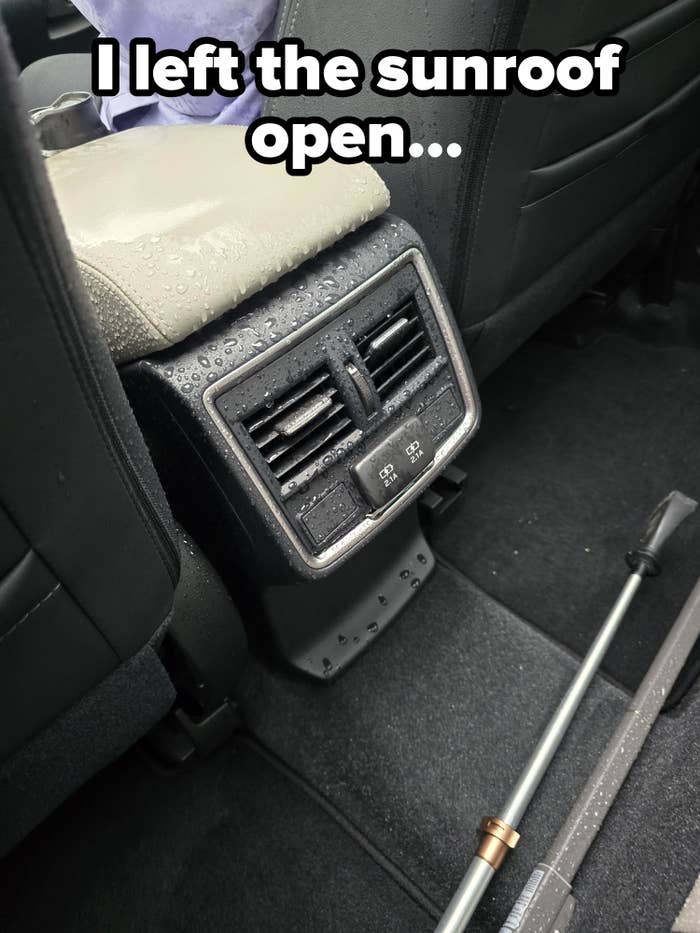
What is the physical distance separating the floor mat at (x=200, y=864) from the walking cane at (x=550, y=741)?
12 centimetres

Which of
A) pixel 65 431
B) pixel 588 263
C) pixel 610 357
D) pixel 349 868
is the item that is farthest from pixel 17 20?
pixel 349 868

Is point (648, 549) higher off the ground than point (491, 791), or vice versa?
point (648, 549)

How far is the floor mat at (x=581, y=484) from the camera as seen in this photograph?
1045 millimetres

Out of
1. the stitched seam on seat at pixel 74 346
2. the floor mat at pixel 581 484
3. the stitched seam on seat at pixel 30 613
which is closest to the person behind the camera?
the stitched seam on seat at pixel 74 346

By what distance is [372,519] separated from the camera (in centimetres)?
77

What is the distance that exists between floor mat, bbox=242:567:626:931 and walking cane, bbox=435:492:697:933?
0.05 metres

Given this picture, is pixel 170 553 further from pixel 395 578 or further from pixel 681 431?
pixel 681 431

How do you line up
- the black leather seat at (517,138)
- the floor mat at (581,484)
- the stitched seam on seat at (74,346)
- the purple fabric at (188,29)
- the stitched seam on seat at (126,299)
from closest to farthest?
the stitched seam on seat at (74,346) < the stitched seam on seat at (126,299) < the black leather seat at (517,138) < the purple fabric at (188,29) < the floor mat at (581,484)

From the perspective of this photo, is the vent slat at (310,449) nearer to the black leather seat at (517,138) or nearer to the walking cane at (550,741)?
the black leather seat at (517,138)

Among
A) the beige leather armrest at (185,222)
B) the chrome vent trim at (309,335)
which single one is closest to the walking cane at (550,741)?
the chrome vent trim at (309,335)

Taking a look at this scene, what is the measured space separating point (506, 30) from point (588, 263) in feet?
1.62

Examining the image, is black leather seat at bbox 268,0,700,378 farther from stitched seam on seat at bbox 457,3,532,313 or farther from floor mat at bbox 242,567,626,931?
floor mat at bbox 242,567,626,931

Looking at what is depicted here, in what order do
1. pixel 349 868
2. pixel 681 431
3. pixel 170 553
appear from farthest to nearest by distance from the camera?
pixel 681 431 < pixel 349 868 < pixel 170 553

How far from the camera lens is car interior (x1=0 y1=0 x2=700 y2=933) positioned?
0.50 metres
